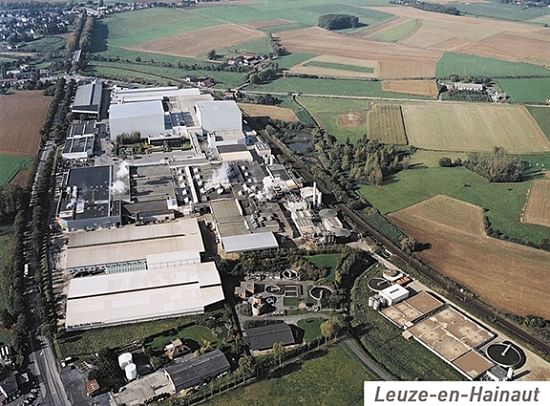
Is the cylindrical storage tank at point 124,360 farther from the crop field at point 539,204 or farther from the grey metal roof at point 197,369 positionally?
the crop field at point 539,204

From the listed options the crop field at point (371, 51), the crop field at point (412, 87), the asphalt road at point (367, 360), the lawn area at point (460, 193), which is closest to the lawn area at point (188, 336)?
the asphalt road at point (367, 360)

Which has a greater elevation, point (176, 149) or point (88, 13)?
point (88, 13)

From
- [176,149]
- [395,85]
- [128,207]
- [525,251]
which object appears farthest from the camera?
[395,85]

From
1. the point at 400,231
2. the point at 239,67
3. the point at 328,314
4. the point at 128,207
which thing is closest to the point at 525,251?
the point at 400,231

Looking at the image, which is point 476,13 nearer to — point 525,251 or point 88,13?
point 88,13

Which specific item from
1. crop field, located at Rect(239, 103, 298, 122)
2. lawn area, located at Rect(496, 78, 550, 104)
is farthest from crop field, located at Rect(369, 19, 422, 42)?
crop field, located at Rect(239, 103, 298, 122)

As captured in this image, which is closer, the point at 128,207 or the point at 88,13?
the point at 128,207
